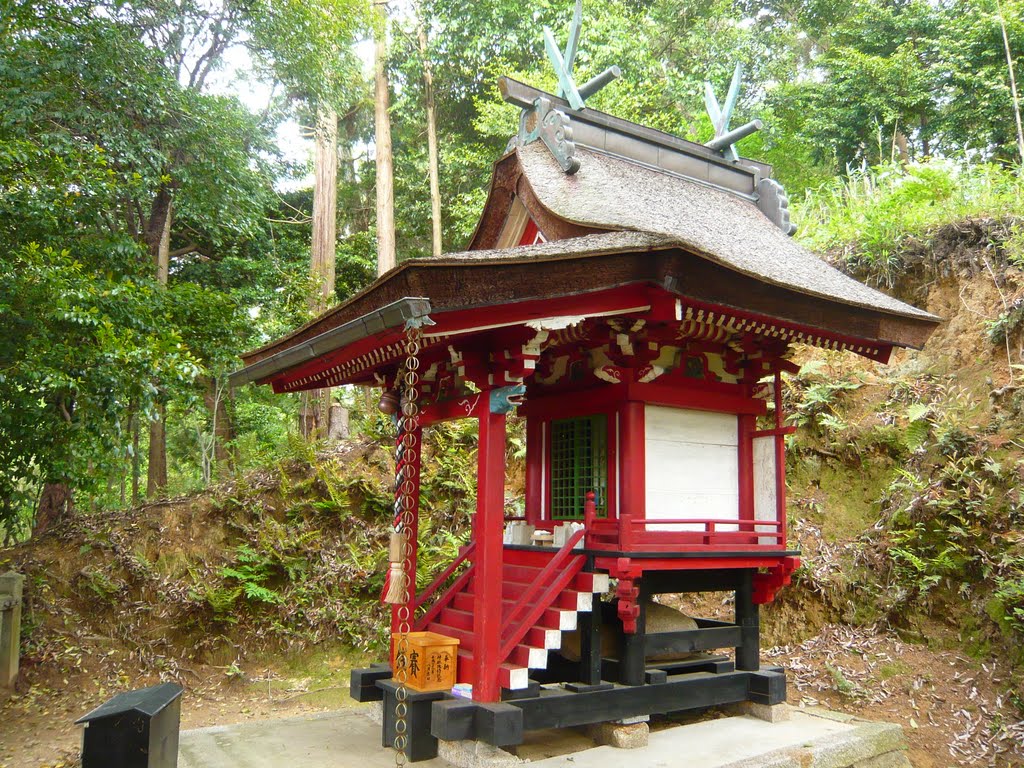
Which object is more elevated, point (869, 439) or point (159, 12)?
point (159, 12)

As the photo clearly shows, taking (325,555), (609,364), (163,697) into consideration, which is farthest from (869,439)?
(163,697)

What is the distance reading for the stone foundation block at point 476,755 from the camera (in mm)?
5094

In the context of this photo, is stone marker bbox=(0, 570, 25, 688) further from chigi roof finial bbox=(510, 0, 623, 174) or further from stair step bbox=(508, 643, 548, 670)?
chigi roof finial bbox=(510, 0, 623, 174)

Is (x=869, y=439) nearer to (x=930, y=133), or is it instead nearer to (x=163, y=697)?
(x=163, y=697)

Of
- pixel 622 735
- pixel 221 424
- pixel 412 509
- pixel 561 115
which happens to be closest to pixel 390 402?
pixel 412 509

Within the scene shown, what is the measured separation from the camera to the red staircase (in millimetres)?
5199

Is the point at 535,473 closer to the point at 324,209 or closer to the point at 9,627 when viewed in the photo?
the point at 9,627

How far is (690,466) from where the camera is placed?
6.34 m

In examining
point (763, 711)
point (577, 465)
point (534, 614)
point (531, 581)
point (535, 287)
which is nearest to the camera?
point (535, 287)

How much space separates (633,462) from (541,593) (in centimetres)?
129

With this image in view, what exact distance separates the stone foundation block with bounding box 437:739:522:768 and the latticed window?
205 centimetres

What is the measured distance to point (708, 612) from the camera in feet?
32.6

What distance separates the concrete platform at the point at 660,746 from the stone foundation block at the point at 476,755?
0.32 ft

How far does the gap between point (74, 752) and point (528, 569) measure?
489 centimetres
